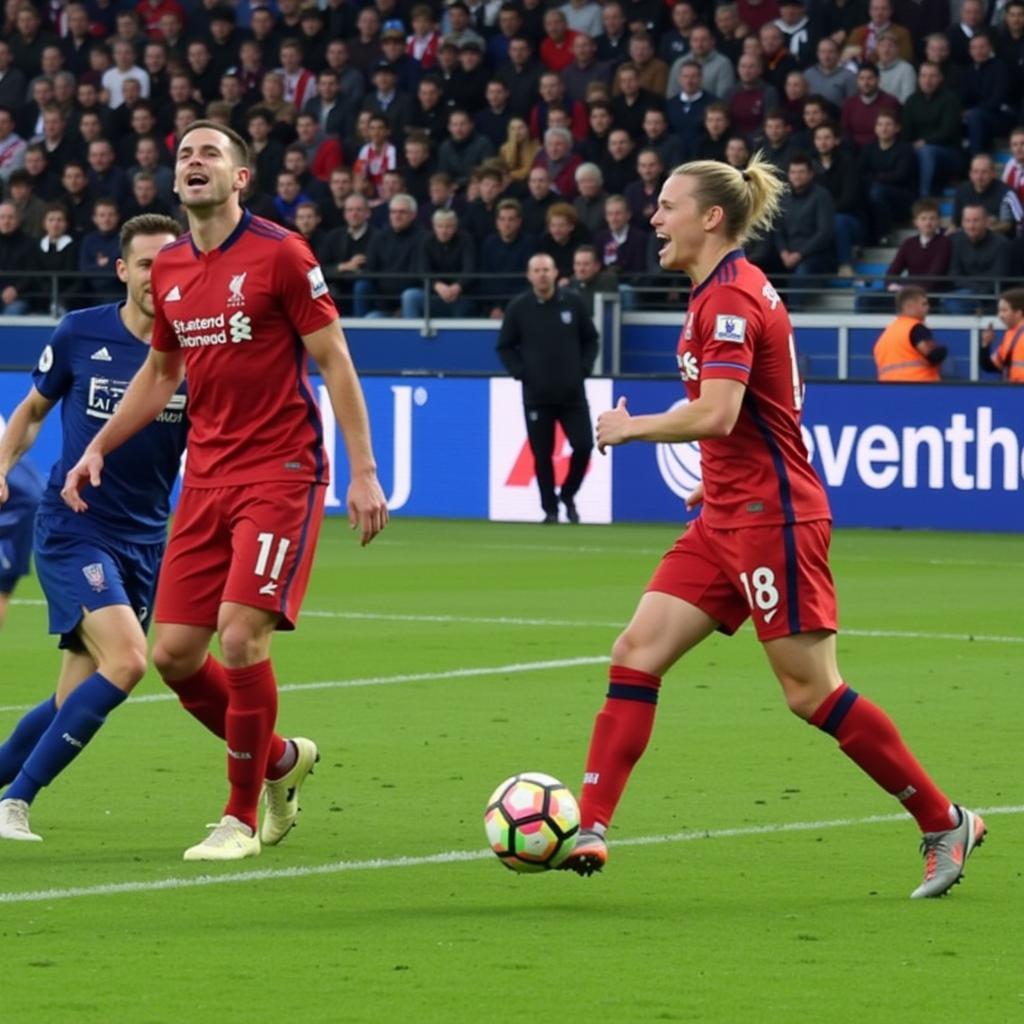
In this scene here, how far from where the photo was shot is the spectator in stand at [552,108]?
2584 centimetres

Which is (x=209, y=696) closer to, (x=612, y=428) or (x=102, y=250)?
(x=612, y=428)

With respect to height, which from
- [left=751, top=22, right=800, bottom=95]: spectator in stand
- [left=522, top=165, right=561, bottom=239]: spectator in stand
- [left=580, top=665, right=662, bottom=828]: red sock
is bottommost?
[left=580, top=665, right=662, bottom=828]: red sock

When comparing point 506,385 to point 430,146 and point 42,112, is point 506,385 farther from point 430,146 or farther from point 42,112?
point 42,112

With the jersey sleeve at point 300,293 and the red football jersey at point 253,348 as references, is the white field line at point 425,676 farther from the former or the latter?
the jersey sleeve at point 300,293

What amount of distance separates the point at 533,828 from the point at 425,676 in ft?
18.5

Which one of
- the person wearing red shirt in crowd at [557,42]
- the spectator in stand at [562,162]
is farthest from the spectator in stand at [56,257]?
the person wearing red shirt in crowd at [557,42]

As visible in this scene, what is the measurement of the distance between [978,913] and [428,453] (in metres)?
16.7

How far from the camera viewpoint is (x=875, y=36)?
25078 millimetres

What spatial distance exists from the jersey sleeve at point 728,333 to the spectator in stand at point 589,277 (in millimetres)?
16500

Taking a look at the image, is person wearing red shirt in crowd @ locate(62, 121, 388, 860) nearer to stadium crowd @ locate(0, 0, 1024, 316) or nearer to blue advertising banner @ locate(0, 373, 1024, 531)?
blue advertising banner @ locate(0, 373, 1024, 531)

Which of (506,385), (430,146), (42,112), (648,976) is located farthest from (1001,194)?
(648,976)

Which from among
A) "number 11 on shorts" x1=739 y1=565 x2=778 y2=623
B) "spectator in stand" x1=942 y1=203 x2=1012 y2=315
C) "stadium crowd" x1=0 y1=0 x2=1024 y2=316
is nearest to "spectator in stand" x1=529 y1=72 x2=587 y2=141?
"stadium crowd" x1=0 y1=0 x2=1024 y2=316

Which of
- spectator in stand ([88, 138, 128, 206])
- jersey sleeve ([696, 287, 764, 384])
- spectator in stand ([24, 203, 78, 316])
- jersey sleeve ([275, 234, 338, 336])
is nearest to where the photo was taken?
jersey sleeve ([696, 287, 764, 384])

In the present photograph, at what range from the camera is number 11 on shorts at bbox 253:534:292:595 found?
24.4ft
